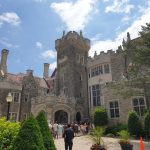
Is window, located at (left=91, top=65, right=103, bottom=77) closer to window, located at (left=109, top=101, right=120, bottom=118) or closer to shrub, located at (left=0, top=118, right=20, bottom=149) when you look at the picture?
A: window, located at (left=109, top=101, right=120, bottom=118)

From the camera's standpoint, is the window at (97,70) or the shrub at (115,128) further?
the window at (97,70)

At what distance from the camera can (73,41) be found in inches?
1596

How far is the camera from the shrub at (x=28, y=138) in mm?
7328

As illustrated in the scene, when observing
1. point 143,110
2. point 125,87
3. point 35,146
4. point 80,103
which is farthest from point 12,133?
point 80,103

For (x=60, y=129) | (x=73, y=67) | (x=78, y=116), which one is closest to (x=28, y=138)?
(x=60, y=129)

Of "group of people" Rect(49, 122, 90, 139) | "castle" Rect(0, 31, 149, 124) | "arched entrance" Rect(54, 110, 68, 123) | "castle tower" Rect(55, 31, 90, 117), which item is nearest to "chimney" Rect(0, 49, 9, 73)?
"castle" Rect(0, 31, 149, 124)

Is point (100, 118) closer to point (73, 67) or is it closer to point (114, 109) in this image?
point (114, 109)

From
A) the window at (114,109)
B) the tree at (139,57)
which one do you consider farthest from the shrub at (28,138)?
the window at (114,109)

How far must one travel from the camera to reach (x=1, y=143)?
8398 millimetres

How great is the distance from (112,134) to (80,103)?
13485mm

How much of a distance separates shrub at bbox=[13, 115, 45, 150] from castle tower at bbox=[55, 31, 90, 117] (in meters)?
28.1

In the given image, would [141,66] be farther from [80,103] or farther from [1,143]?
[80,103]

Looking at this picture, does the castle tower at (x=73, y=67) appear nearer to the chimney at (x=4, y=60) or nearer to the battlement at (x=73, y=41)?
the battlement at (x=73, y=41)

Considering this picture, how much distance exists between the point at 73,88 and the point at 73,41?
9.32m
